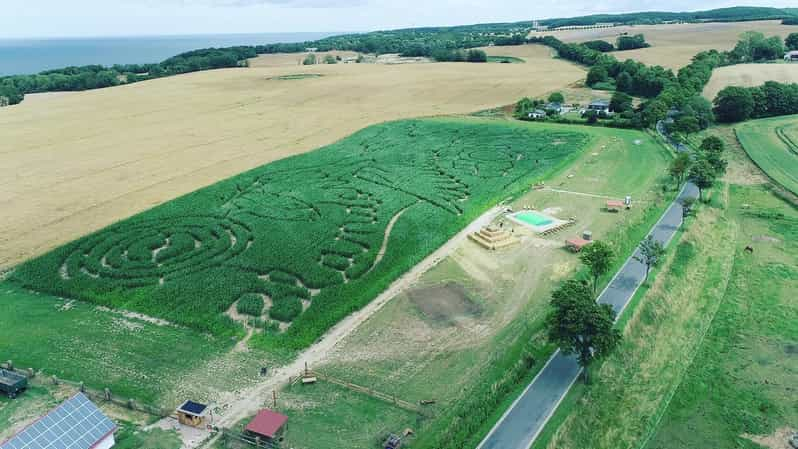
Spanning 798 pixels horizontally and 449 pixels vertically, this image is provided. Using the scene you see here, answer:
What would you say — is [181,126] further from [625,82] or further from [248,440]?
[625,82]

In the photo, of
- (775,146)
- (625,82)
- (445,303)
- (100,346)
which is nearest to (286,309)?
(445,303)

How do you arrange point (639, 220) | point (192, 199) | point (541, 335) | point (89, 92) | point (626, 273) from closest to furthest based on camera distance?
1. point (541, 335)
2. point (626, 273)
3. point (639, 220)
4. point (192, 199)
5. point (89, 92)

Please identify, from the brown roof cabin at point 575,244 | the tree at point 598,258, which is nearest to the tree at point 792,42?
the brown roof cabin at point 575,244

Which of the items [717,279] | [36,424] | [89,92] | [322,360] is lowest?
[717,279]

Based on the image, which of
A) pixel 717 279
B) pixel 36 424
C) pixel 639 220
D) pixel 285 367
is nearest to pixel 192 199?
pixel 285 367

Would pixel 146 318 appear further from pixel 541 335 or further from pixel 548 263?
pixel 548 263

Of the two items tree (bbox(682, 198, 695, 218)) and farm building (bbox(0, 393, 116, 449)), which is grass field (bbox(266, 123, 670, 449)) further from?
farm building (bbox(0, 393, 116, 449))

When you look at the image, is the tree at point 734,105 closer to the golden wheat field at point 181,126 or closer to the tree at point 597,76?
the golden wheat field at point 181,126
